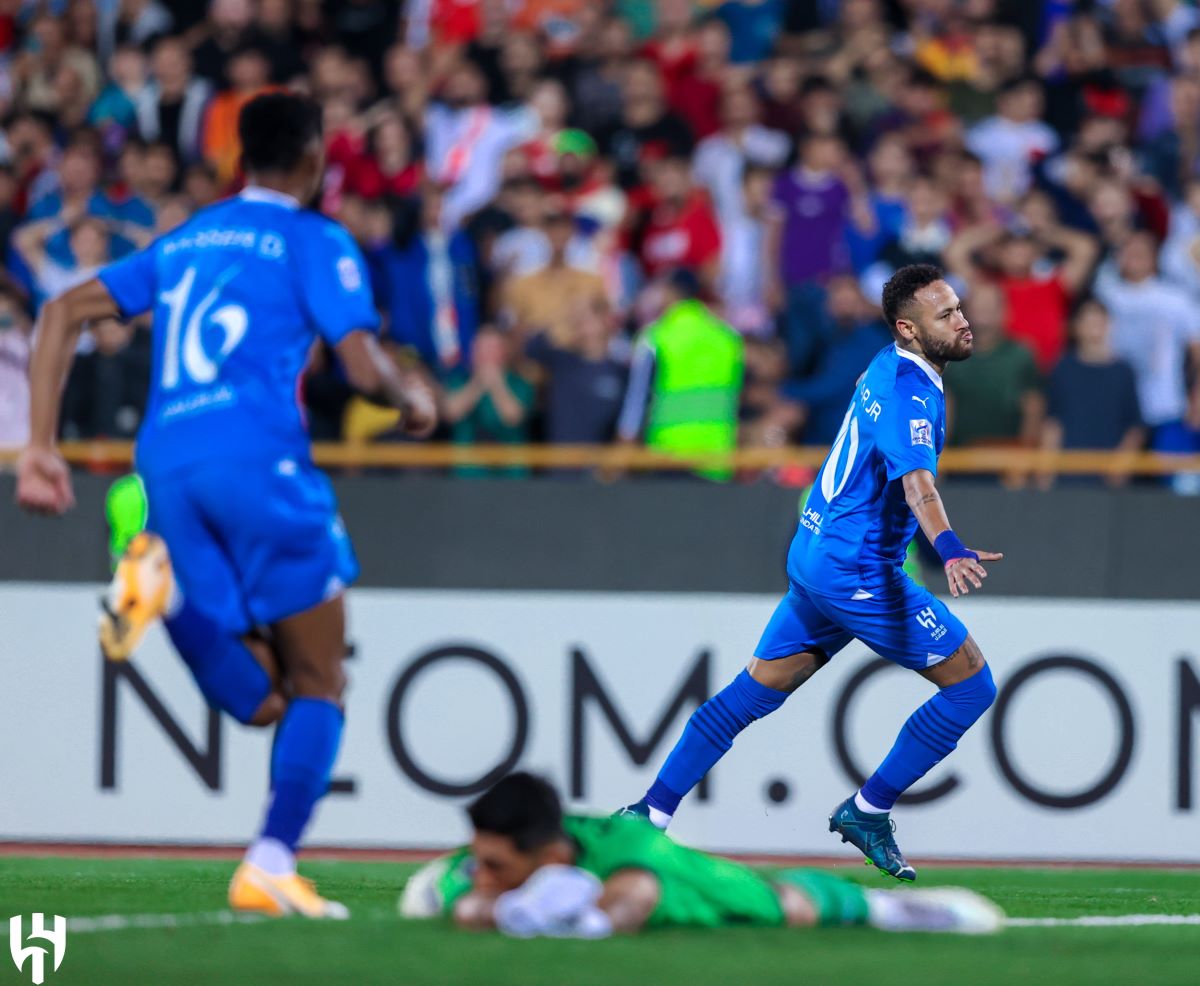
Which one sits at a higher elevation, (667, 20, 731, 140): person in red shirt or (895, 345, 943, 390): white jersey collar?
(667, 20, 731, 140): person in red shirt

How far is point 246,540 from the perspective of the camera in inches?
241

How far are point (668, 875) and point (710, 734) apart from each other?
2.42m

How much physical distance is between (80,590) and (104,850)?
4.50ft

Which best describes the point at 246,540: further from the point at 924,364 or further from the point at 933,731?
the point at 933,731

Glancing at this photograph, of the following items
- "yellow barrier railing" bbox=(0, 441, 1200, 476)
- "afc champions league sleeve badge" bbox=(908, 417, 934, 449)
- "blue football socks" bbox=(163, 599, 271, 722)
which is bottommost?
"blue football socks" bbox=(163, 599, 271, 722)

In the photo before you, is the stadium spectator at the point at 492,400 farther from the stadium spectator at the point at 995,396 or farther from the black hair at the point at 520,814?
the black hair at the point at 520,814

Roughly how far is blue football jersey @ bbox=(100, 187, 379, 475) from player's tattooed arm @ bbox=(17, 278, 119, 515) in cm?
17

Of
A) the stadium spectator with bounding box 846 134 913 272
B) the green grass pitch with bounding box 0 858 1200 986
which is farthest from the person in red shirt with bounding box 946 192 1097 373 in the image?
the green grass pitch with bounding box 0 858 1200 986

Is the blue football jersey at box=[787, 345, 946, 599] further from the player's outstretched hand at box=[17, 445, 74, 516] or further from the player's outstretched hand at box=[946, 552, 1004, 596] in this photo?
the player's outstretched hand at box=[17, 445, 74, 516]

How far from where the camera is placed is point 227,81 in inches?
591

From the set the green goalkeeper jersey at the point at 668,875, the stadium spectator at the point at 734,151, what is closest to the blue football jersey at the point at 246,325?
the green goalkeeper jersey at the point at 668,875

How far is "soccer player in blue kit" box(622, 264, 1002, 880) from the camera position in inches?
307

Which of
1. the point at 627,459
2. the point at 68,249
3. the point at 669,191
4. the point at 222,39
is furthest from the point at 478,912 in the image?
the point at 222,39

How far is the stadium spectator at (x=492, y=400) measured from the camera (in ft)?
40.0
